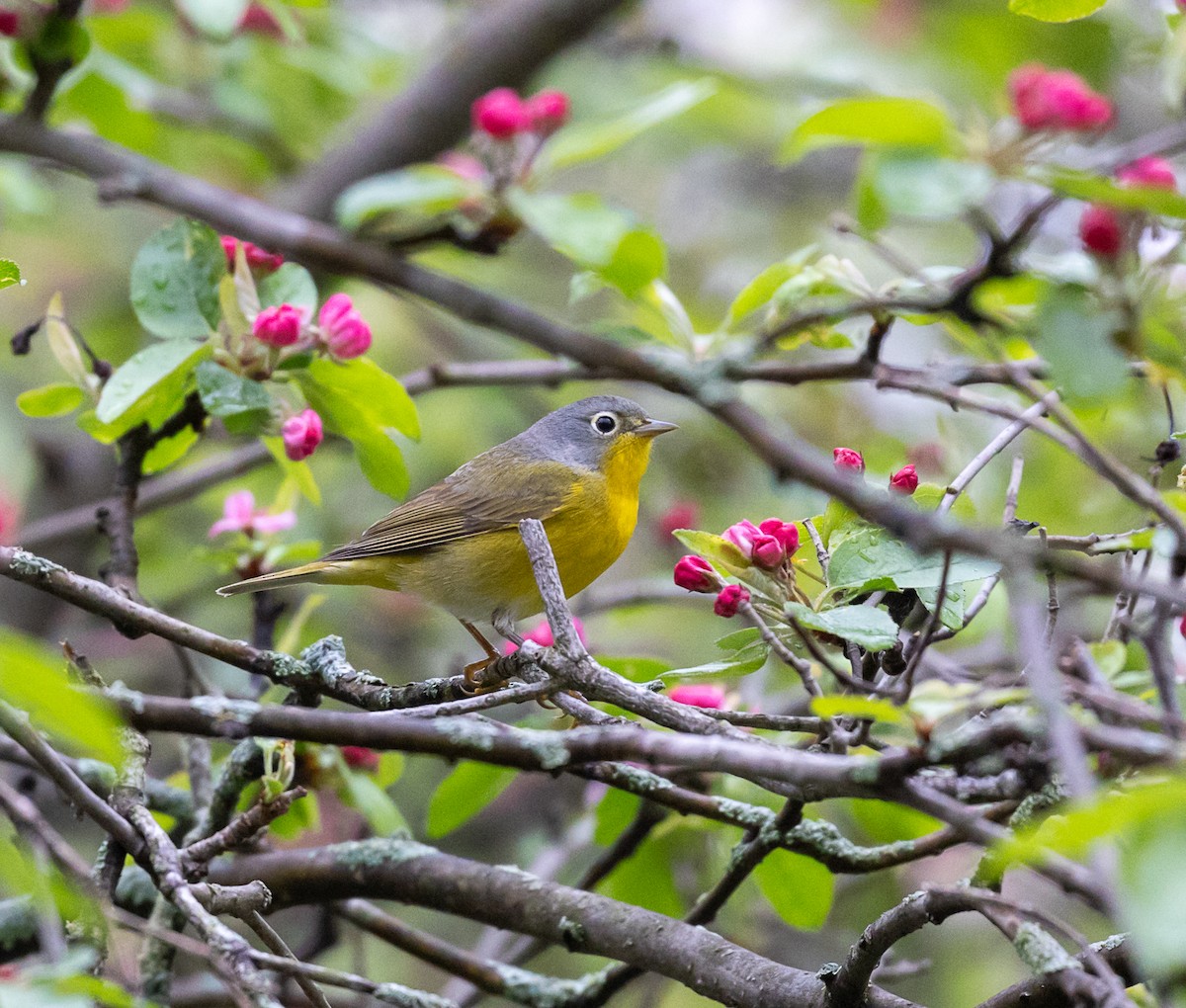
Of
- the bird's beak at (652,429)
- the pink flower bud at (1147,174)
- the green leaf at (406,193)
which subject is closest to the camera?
the pink flower bud at (1147,174)

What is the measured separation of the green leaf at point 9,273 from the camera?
212 centimetres

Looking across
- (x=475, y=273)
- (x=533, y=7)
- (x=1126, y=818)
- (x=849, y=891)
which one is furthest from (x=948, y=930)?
(x=1126, y=818)

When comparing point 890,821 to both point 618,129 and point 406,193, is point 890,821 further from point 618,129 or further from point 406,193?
point 406,193

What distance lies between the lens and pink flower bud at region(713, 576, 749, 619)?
2301mm

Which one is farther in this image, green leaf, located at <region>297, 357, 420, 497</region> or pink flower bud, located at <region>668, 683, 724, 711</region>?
pink flower bud, located at <region>668, 683, 724, 711</region>

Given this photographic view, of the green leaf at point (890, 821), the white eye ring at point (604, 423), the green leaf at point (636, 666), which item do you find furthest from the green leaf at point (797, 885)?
the white eye ring at point (604, 423)

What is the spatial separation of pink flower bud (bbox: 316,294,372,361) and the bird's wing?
1.53 meters

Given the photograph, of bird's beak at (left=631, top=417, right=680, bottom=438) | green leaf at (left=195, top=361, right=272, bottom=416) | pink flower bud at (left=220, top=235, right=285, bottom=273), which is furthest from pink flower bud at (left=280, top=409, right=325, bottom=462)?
bird's beak at (left=631, top=417, right=680, bottom=438)

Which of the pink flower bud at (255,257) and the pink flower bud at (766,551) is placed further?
the pink flower bud at (255,257)

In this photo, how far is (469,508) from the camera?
15.3ft

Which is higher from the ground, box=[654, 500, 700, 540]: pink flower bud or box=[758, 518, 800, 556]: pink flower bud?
box=[758, 518, 800, 556]: pink flower bud

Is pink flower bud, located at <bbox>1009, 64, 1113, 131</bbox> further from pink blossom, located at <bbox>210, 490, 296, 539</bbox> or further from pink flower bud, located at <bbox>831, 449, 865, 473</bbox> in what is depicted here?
pink blossom, located at <bbox>210, 490, 296, 539</bbox>

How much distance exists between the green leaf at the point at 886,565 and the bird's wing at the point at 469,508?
89.0 inches

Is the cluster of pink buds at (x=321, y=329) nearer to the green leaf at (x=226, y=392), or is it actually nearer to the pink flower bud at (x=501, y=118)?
the green leaf at (x=226, y=392)
